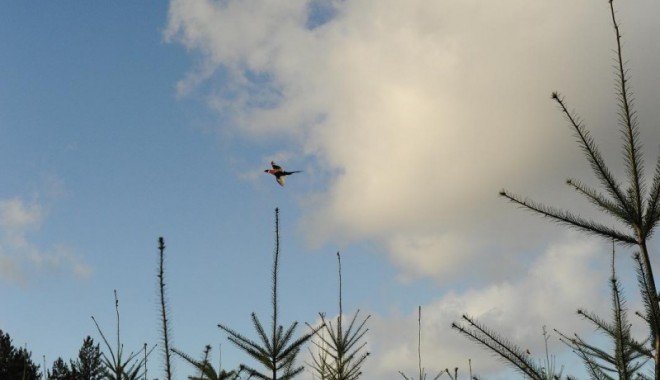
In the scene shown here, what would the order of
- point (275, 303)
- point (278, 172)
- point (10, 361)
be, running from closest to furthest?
point (275, 303)
point (278, 172)
point (10, 361)

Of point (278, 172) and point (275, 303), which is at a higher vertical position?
point (278, 172)

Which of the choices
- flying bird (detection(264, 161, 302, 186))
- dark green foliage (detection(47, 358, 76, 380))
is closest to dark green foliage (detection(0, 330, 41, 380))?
dark green foliage (detection(47, 358, 76, 380))

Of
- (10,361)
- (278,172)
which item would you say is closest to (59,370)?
(10,361)

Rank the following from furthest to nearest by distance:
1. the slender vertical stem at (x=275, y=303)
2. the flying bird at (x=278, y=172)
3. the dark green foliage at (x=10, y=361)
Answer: the dark green foliage at (x=10, y=361), the flying bird at (x=278, y=172), the slender vertical stem at (x=275, y=303)

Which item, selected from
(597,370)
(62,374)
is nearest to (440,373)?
(597,370)

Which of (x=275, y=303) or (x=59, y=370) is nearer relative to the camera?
(x=275, y=303)

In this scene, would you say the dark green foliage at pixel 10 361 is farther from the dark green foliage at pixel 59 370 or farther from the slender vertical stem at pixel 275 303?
the slender vertical stem at pixel 275 303

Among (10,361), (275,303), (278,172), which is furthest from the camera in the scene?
(10,361)

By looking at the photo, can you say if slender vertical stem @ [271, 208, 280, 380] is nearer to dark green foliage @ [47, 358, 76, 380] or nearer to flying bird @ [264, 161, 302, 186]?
flying bird @ [264, 161, 302, 186]

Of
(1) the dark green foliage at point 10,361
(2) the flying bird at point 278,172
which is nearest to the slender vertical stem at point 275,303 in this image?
(2) the flying bird at point 278,172

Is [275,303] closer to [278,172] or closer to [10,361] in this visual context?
[278,172]

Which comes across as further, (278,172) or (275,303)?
(278,172)

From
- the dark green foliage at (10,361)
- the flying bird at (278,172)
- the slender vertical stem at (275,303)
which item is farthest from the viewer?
the dark green foliage at (10,361)

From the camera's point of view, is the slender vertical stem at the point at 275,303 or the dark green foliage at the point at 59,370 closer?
the slender vertical stem at the point at 275,303
